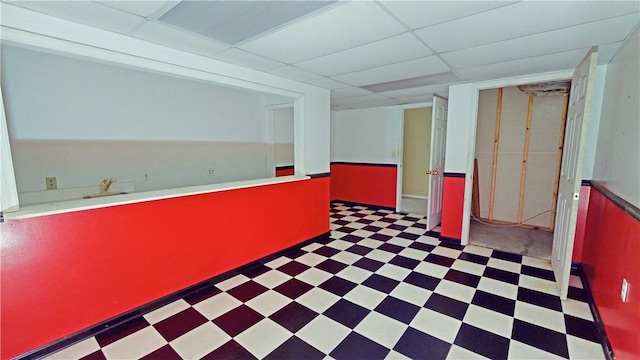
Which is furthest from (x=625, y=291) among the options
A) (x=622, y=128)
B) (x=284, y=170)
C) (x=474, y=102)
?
(x=284, y=170)

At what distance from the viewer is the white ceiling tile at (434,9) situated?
57.7 inches

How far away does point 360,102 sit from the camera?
4793mm

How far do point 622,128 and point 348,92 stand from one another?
2.77 meters

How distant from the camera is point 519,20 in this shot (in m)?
1.67

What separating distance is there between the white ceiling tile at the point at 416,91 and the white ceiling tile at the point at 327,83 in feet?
2.70

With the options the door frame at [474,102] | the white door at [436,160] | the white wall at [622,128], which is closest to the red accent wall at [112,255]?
the white door at [436,160]

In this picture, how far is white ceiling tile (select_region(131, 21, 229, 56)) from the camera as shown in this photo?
1801 mm

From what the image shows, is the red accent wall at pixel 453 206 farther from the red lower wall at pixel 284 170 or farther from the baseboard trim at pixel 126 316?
the red lower wall at pixel 284 170

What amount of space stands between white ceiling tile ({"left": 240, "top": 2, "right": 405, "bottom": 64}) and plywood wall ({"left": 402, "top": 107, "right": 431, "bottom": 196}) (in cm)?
485

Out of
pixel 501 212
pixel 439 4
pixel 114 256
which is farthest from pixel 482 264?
pixel 114 256

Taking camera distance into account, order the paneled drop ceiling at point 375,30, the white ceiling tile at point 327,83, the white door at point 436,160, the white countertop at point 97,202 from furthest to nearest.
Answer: the white door at point 436,160 → the white ceiling tile at point 327,83 → the white countertop at point 97,202 → the paneled drop ceiling at point 375,30

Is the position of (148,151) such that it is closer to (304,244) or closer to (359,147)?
(304,244)

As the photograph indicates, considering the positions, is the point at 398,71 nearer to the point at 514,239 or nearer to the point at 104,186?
the point at 514,239

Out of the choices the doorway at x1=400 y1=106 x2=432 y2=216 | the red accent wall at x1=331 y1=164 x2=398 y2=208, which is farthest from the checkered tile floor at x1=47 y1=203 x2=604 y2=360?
the doorway at x1=400 y1=106 x2=432 y2=216
